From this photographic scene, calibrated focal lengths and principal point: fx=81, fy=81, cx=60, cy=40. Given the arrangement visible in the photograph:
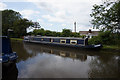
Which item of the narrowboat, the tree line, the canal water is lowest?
the canal water

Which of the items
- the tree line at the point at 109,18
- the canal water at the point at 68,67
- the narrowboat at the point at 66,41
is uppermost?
the tree line at the point at 109,18

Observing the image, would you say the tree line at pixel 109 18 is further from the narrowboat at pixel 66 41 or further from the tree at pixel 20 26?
the tree at pixel 20 26

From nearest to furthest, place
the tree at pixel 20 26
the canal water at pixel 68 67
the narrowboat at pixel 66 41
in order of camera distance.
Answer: the canal water at pixel 68 67, the narrowboat at pixel 66 41, the tree at pixel 20 26

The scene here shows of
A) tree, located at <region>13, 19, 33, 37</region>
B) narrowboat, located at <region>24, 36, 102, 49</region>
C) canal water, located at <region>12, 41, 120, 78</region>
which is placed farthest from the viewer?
tree, located at <region>13, 19, 33, 37</region>

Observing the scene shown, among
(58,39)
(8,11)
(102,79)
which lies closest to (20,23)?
(8,11)

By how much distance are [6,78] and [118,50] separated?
14193 mm

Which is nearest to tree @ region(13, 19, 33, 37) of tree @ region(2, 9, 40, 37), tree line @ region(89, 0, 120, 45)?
tree @ region(2, 9, 40, 37)

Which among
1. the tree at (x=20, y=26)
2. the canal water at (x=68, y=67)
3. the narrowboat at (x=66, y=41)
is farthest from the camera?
the tree at (x=20, y=26)

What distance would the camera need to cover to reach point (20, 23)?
32.3 meters

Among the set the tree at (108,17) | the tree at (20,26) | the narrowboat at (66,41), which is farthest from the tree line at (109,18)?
the tree at (20,26)

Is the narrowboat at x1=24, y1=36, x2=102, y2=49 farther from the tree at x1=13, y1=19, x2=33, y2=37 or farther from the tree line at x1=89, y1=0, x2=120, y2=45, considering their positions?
the tree at x1=13, y1=19, x2=33, y2=37

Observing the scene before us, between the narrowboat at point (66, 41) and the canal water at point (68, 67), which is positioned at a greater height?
the narrowboat at point (66, 41)

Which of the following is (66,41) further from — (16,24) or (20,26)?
(16,24)

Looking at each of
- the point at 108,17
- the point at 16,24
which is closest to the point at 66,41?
the point at 108,17
